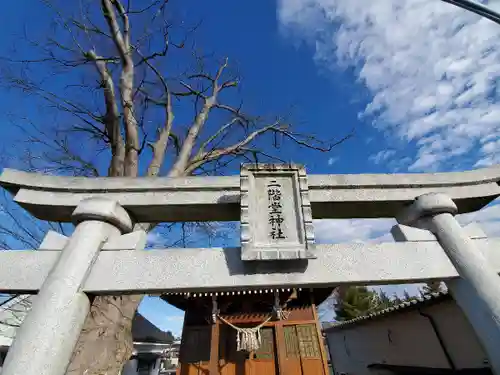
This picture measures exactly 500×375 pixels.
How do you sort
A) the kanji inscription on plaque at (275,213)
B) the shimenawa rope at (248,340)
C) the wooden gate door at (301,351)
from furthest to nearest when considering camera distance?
the wooden gate door at (301,351) → the shimenawa rope at (248,340) → the kanji inscription on plaque at (275,213)

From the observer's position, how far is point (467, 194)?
3.48 meters

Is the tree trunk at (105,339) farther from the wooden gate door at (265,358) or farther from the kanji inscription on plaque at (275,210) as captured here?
the wooden gate door at (265,358)

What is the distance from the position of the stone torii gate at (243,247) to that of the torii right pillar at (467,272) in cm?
1

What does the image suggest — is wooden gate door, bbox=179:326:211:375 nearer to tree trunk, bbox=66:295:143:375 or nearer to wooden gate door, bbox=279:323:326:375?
wooden gate door, bbox=279:323:326:375

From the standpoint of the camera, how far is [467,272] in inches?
106

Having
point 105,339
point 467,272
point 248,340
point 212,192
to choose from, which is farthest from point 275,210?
point 248,340

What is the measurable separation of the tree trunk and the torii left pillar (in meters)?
0.87

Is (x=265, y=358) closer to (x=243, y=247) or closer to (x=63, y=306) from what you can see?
(x=243, y=247)

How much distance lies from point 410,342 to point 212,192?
8.87 m

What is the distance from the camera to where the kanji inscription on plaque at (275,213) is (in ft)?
8.80

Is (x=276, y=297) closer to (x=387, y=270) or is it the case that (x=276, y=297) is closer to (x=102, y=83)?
(x=387, y=270)

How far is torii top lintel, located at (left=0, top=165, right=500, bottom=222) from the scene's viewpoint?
10.5 ft

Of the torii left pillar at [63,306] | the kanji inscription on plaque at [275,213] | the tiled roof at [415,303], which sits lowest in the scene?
the torii left pillar at [63,306]

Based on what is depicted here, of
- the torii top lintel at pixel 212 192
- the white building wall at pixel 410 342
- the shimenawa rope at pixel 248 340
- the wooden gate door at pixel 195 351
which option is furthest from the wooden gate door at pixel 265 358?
the torii top lintel at pixel 212 192
